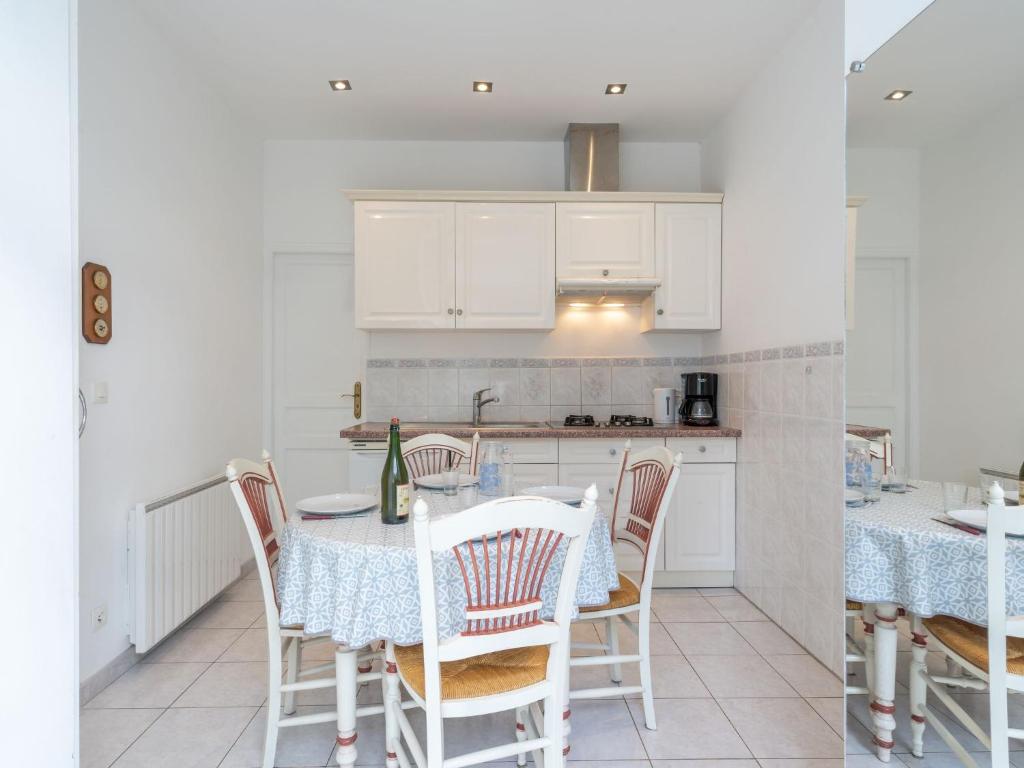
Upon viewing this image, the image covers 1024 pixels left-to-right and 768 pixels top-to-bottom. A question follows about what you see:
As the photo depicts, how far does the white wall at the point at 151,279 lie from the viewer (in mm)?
2361

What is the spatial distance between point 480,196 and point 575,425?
1.55m

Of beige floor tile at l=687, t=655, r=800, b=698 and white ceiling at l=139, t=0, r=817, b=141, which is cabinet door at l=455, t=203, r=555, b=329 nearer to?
white ceiling at l=139, t=0, r=817, b=141

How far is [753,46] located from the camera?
9.66 ft

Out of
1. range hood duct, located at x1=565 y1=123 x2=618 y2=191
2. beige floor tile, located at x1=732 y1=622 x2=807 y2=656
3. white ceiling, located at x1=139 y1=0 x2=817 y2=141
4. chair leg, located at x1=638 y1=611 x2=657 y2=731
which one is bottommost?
beige floor tile, located at x1=732 y1=622 x2=807 y2=656

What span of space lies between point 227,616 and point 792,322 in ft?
10.5

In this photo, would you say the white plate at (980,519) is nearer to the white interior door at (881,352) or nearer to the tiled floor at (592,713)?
the white interior door at (881,352)

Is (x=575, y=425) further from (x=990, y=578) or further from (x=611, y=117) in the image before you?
(x=990, y=578)

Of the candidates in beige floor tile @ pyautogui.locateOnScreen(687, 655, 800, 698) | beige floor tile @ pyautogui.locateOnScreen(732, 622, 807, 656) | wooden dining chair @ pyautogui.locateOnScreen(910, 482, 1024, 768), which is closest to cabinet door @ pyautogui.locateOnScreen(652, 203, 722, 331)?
beige floor tile @ pyautogui.locateOnScreen(732, 622, 807, 656)

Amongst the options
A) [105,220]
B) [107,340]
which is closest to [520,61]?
[105,220]

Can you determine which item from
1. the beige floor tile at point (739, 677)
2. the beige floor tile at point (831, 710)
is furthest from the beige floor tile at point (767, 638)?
the beige floor tile at point (831, 710)

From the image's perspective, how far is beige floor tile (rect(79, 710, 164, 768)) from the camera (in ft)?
6.44

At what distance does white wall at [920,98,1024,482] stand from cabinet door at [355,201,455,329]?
2887 mm

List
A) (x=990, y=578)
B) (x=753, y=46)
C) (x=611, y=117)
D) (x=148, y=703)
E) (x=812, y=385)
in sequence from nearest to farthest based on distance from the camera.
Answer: (x=990, y=578)
(x=148, y=703)
(x=812, y=385)
(x=753, y=46)
(x=611, y=117)

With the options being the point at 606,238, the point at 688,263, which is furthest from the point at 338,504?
the point at 688,263
